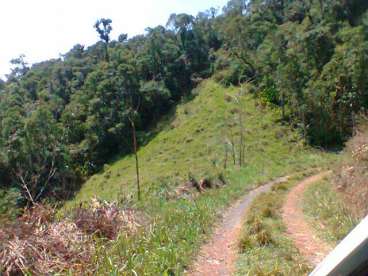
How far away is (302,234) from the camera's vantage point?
36.6 feet

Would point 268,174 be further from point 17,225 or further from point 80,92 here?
point 80,92

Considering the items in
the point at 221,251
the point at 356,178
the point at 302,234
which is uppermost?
the point at 221,251

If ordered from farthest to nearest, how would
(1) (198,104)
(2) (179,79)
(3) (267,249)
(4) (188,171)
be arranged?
(2) (179,79) < (1) (198,104) < (4) (188,171) < (3) (267,249)

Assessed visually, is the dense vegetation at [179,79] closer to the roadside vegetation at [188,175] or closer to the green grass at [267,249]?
the roadside vegetation at [188,175]

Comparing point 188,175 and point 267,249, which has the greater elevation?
point 267,249

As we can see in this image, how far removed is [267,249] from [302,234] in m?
1.86

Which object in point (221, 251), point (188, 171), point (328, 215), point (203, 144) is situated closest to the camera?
point (221, 251)

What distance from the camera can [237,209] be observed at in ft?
52.5

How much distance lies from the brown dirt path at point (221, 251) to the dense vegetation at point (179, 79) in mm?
23475

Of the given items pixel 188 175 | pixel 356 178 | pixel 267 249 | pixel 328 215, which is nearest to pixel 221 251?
pixel 267 249

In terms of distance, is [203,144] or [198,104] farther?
[198,104]

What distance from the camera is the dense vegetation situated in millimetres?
41812

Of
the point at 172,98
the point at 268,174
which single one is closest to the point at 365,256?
the point at 268,174

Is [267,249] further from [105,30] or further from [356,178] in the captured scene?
[105,30]
